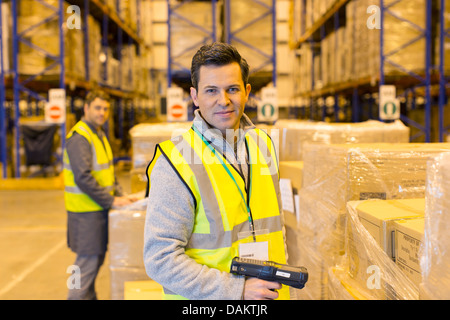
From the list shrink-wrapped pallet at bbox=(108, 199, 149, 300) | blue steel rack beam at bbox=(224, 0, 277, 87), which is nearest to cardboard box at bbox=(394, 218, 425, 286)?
shrink-wrapped pallet at bbox=(108, 199, 149, 300)

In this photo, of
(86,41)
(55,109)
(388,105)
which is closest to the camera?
(388,105)

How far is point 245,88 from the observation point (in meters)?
1.44

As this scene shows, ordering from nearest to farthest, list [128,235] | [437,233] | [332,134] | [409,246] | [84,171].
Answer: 1. [437,233]
2. [409,246]
3. [128,235]
4. [332,134]
5. [84,171]

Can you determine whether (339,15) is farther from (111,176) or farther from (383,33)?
(111,176)

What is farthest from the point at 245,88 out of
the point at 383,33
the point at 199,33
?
the point at 199,33

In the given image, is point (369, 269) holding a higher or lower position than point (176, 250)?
lower

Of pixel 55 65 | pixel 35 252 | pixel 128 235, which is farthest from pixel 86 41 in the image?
pixel 128 235

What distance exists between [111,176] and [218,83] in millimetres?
2293

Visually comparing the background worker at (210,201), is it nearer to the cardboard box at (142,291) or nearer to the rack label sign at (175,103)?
the cardboard box at (142,291)

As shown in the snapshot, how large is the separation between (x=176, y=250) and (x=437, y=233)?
2.39 ft

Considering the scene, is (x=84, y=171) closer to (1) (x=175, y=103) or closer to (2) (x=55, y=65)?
(1) (x=175, y=103)

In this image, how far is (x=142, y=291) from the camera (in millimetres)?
2447

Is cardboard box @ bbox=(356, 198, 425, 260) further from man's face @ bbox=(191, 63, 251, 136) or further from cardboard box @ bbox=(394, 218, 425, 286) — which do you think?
man's face @ bbox=(191, 63, 251, 136)

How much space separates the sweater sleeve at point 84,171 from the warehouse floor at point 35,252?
113 centimetres
